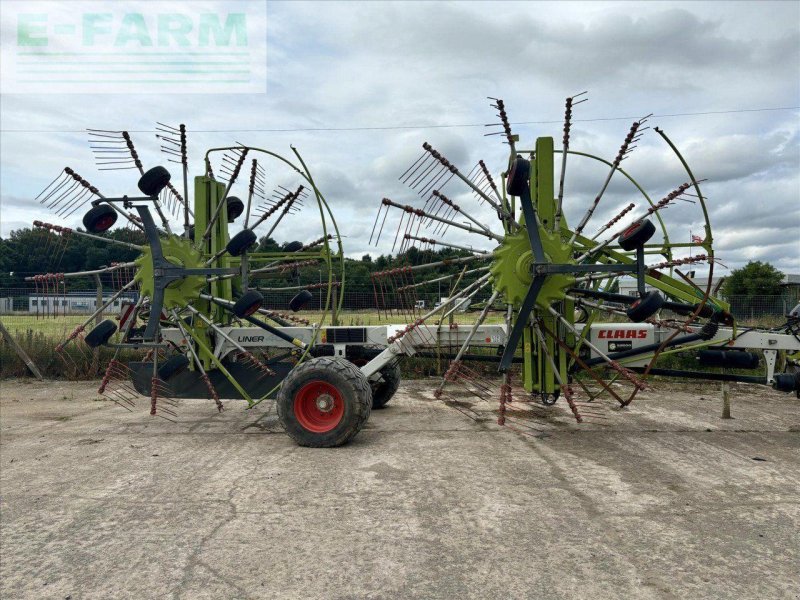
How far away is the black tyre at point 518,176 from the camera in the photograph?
529 centimetres

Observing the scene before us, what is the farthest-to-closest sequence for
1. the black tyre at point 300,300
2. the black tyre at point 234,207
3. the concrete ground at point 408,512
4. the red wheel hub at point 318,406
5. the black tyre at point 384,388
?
1. the black tyre at point 384,388
2. the black tyre at point 234,207
3. the black tyre at point 300,300
4. the red wheel hub at point 318,406
5. the concrete ground at point 408,512

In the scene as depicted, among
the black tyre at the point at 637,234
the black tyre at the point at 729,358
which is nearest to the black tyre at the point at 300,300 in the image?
the black tyre at the point at 637,234

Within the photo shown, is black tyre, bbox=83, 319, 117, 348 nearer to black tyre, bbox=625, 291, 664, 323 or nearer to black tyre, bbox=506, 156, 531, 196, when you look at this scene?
black tyre, bbox=506, 156, 531, 196

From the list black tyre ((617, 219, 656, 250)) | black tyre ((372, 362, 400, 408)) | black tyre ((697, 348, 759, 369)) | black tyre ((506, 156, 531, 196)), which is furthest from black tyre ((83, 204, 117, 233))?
black tyre ((697, 348, 759, 369))

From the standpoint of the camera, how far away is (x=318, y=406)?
6.08 metres

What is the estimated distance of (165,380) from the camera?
705 centimetres

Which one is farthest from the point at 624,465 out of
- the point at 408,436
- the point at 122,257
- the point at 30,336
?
the point at 30,336

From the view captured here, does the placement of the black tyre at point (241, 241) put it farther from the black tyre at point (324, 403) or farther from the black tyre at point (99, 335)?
the black tyre at point (99, 335)

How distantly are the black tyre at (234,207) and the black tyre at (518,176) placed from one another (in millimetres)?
3946

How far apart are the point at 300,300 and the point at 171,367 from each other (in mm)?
1665

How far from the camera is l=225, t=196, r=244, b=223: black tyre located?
7879 millimetres

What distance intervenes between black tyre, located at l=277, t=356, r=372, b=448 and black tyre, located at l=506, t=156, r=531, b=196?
229 cm

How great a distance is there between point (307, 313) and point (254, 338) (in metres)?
1.23

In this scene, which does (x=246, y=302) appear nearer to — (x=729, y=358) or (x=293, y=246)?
(x=293, y=246)
